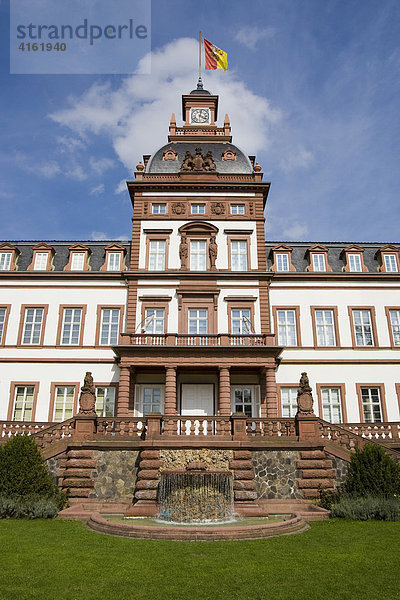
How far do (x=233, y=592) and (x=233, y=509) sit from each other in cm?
854

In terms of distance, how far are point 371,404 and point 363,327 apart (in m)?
4.95

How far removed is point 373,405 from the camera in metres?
30.5

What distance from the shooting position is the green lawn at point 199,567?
28.2 ft

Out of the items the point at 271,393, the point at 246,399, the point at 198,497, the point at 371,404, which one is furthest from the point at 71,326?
the point at 371,404

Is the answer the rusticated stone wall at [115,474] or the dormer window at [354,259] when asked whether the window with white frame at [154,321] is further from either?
the dormer window at [354,259]

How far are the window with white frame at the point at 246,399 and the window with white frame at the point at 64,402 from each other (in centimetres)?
982

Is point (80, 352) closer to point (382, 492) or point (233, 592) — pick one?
point (382, 492)

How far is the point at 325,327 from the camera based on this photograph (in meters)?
32.1

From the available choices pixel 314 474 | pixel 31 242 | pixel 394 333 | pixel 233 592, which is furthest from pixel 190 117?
pixel 233 592

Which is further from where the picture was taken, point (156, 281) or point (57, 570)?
point (156, 281)

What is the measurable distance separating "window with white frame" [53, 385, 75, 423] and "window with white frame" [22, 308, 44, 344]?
3.59 m

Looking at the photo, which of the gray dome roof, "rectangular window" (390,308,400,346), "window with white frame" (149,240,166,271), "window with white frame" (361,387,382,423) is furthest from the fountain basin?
the gray dome roof

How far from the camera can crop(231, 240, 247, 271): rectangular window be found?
32344 mm

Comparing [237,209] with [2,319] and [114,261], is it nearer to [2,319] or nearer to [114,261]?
[114,261]
